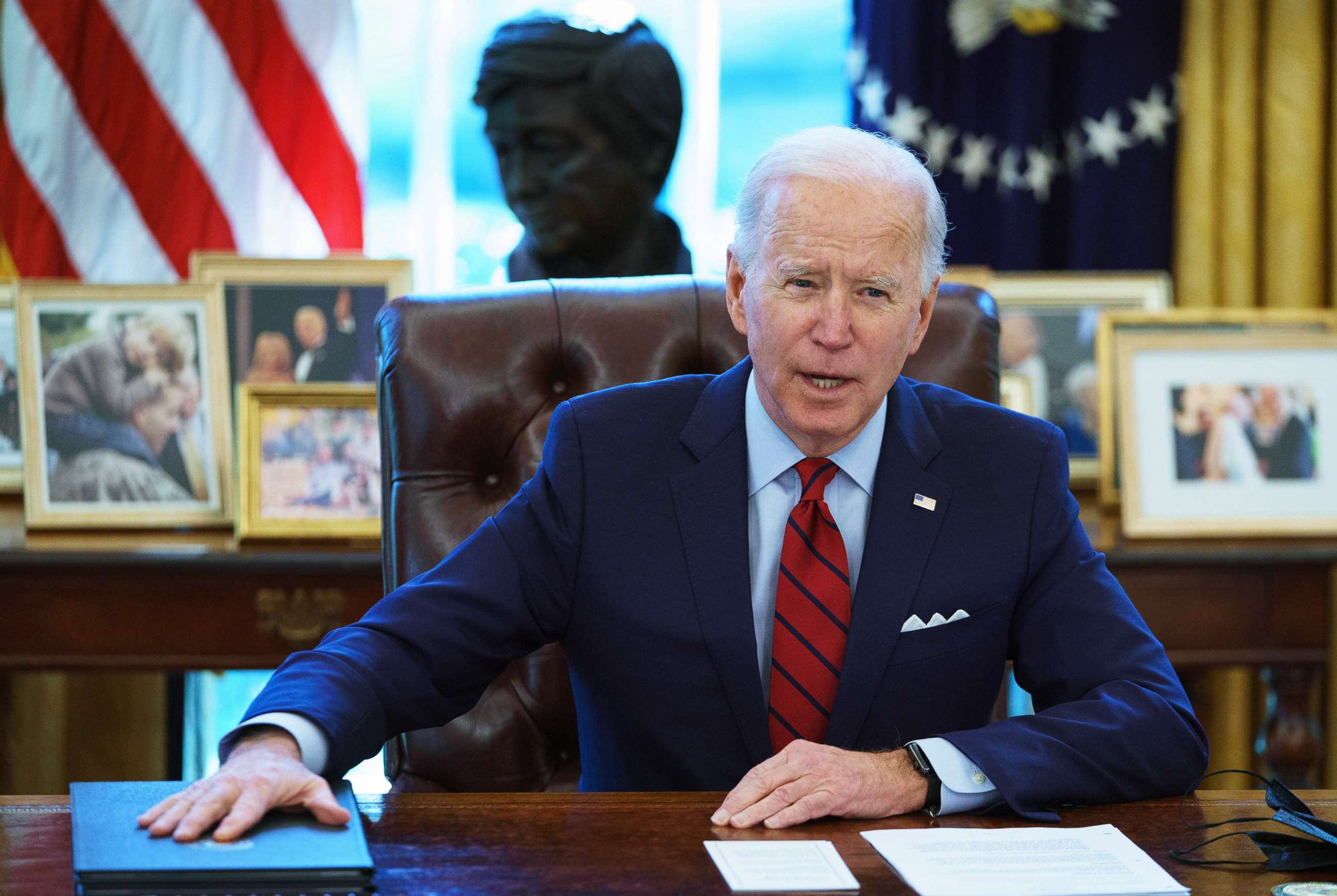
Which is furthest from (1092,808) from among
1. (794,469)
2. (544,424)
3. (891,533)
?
(544,424)

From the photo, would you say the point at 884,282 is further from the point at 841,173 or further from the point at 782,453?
the point at 782,453

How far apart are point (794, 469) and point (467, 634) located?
423 millimetres

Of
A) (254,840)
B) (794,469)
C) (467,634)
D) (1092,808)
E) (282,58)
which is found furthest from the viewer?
(282,58)

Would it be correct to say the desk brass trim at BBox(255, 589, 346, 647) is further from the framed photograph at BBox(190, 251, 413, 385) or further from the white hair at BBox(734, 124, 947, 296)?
the white hair at BBox(734, 124, 947, 296)

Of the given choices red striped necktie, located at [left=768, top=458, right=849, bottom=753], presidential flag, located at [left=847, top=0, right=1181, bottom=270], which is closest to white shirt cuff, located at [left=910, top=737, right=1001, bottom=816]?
red striped necktie, located at [left=768, top=458, right=849, bottom=753]

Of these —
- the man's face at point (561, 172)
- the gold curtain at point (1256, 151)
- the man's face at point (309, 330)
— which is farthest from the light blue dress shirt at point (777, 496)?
the gold curtain at point (1256, 151)

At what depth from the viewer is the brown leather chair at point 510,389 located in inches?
70.4

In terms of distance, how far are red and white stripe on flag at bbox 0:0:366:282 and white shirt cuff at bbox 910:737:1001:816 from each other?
2.18 metres

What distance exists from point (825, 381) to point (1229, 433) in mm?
1342

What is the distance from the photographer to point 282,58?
3031 mm

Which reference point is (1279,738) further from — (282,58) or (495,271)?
(282,58)

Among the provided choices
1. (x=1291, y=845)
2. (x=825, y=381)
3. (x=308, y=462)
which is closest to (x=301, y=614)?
(x=308, y=462)

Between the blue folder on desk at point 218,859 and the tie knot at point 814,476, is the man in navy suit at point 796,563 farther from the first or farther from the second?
the blue folder on desk at point 218,859

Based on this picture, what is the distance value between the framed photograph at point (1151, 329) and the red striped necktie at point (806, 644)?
127cm
